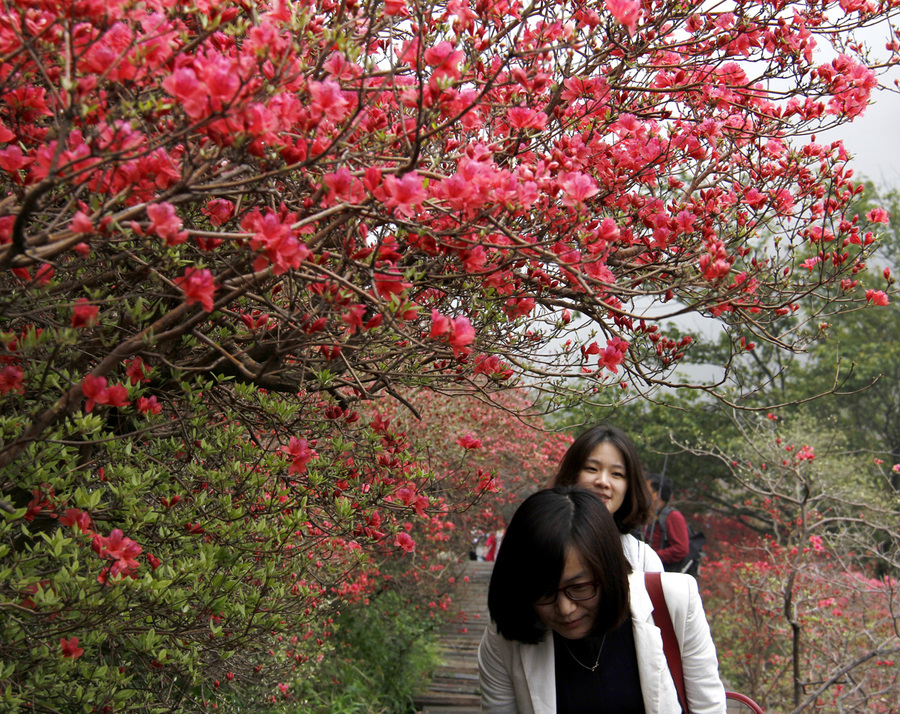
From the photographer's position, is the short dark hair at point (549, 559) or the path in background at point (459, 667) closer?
the short dark hair at point (549, 559)

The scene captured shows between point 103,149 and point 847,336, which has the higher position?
point 847,336

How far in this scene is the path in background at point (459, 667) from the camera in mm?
6891

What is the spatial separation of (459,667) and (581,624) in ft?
22.4

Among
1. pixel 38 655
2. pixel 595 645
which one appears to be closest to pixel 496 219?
pixel 595 645

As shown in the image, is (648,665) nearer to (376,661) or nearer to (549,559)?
(549,559)

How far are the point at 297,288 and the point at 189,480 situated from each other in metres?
0.76

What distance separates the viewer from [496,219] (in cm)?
160

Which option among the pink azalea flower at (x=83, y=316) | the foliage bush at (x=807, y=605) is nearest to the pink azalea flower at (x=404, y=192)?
the pink azalea flower at (x=83, y=316)

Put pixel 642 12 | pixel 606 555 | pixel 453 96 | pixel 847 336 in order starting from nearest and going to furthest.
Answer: pixel 453 96 < pixel 606 555 < pixel 642 12 < pixel 847 336

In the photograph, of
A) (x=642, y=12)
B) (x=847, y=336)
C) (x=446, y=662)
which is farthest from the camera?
(x=847, y=336)

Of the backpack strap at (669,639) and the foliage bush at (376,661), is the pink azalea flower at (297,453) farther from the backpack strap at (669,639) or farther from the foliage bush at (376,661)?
the foliage bush at (376,661)

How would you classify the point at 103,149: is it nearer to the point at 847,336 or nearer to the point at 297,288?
the point at 297,288

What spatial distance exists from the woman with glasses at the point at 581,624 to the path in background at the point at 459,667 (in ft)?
16.9

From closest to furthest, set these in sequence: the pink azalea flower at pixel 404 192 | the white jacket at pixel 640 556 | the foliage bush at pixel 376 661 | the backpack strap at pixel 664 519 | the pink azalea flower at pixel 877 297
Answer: the pink azalea flower at pixel 404 192, the white jacket at pixel 640 556, the pink azalea flower at pixel 877 297, the foliage bush at pixel 376 661, the backpack strap at pixel 664 519
